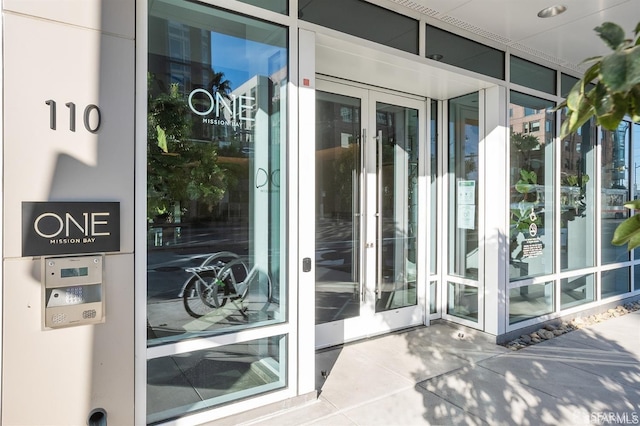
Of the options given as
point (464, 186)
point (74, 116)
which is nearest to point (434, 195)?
point (464, 186)

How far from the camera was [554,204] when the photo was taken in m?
4.52

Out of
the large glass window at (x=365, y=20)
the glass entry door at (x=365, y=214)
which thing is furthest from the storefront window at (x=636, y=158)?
the large glass window at (x=365, y=20)

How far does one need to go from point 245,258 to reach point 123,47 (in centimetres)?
144

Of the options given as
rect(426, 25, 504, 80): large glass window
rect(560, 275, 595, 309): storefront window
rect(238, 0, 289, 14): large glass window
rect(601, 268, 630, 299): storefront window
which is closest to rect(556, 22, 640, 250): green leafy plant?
rect(238, 0, 289, 14): large glass window

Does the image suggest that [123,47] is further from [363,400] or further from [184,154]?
[363,400]

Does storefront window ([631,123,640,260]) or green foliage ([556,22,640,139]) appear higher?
storefront window ([631,123,640,260])

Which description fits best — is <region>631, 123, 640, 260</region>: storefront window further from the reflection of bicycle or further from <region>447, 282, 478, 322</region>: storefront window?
the reflection of bicycle

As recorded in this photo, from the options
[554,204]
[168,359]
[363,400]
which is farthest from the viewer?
[554,204]

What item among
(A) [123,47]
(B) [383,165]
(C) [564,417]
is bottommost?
(C) [564,417]

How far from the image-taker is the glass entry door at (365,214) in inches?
149

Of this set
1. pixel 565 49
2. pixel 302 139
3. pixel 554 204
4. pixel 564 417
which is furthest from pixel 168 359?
pixel 565 49

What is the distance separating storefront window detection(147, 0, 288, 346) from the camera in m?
2.30

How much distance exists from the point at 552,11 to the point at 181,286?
3623 millimetres

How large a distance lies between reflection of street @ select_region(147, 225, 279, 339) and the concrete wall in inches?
6.5
